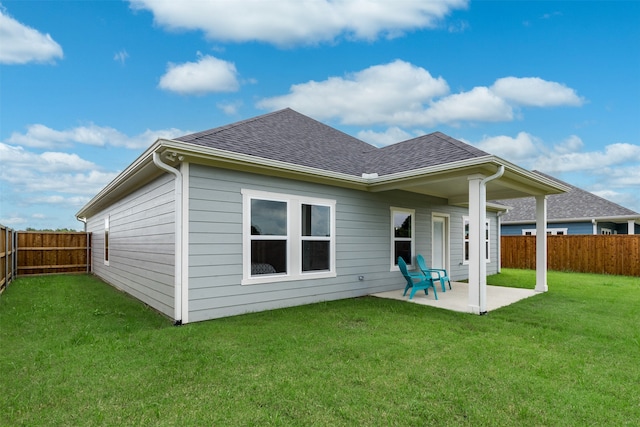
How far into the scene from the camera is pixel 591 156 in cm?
2888

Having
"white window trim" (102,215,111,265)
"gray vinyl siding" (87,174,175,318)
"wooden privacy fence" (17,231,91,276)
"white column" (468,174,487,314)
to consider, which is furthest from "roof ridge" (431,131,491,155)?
"wooden privacy fence" (17,231,91,276)

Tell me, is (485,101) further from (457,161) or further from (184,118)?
(184,118)

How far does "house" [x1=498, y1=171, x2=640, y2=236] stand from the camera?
15.6 m

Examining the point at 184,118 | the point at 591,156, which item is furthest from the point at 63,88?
the point at 591,156

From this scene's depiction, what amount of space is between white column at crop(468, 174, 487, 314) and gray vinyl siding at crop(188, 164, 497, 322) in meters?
2.44

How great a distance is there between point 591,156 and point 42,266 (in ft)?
125

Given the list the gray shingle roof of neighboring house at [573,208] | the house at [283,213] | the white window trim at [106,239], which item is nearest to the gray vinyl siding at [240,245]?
the house at [283,213]

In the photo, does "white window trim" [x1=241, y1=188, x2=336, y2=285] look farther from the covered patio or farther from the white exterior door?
the white exterior door

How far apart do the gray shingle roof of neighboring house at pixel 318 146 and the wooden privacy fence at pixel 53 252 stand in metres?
10.6

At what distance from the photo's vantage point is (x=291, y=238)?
21.0 feet

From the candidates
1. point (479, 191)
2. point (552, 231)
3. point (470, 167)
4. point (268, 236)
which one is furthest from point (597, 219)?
point (268, 236)

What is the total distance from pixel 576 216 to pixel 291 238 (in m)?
16.3

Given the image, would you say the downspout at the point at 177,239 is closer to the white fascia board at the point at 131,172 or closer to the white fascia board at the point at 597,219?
the white fascia board at the point at 131,172

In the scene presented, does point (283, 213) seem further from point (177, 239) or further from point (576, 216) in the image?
point (576, 216)
